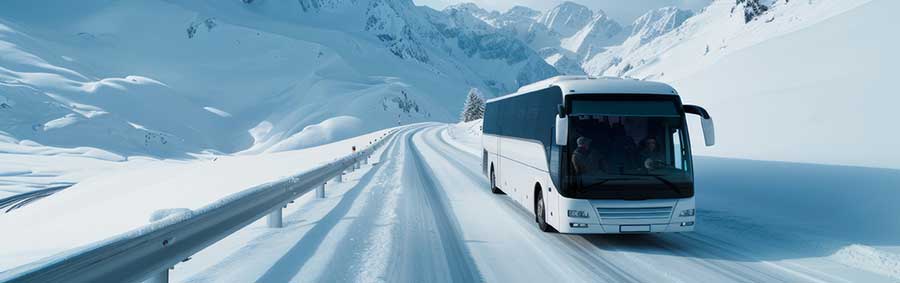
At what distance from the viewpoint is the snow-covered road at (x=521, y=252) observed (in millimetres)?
6266

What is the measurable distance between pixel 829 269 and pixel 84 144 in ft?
312

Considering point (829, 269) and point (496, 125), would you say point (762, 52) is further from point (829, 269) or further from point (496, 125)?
point (829, 269)

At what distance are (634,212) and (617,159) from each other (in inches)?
33.0

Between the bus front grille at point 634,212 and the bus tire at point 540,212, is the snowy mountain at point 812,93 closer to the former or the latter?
the bus front grille at point 634,212

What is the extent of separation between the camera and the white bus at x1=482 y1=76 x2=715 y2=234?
770cm

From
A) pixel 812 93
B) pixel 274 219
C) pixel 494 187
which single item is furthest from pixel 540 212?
pixel 812 93

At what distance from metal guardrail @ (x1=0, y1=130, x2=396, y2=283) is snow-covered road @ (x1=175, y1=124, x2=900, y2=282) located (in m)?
0.53

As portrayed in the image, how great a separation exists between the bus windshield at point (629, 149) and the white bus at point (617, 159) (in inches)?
0.5

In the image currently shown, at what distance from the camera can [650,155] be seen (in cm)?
804

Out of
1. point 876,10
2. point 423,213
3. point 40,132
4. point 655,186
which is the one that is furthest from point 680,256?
point 40,132

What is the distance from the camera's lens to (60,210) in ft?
53.3

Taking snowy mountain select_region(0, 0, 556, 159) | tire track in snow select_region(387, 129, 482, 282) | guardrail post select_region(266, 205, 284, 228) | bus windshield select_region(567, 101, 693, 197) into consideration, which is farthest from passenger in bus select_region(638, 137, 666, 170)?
snowy mountain select_region(0, 0, 556, 159)

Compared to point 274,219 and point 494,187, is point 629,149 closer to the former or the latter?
point 274,219

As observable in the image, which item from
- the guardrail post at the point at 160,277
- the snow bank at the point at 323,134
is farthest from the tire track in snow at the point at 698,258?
the snow bank at the point at 323,134
